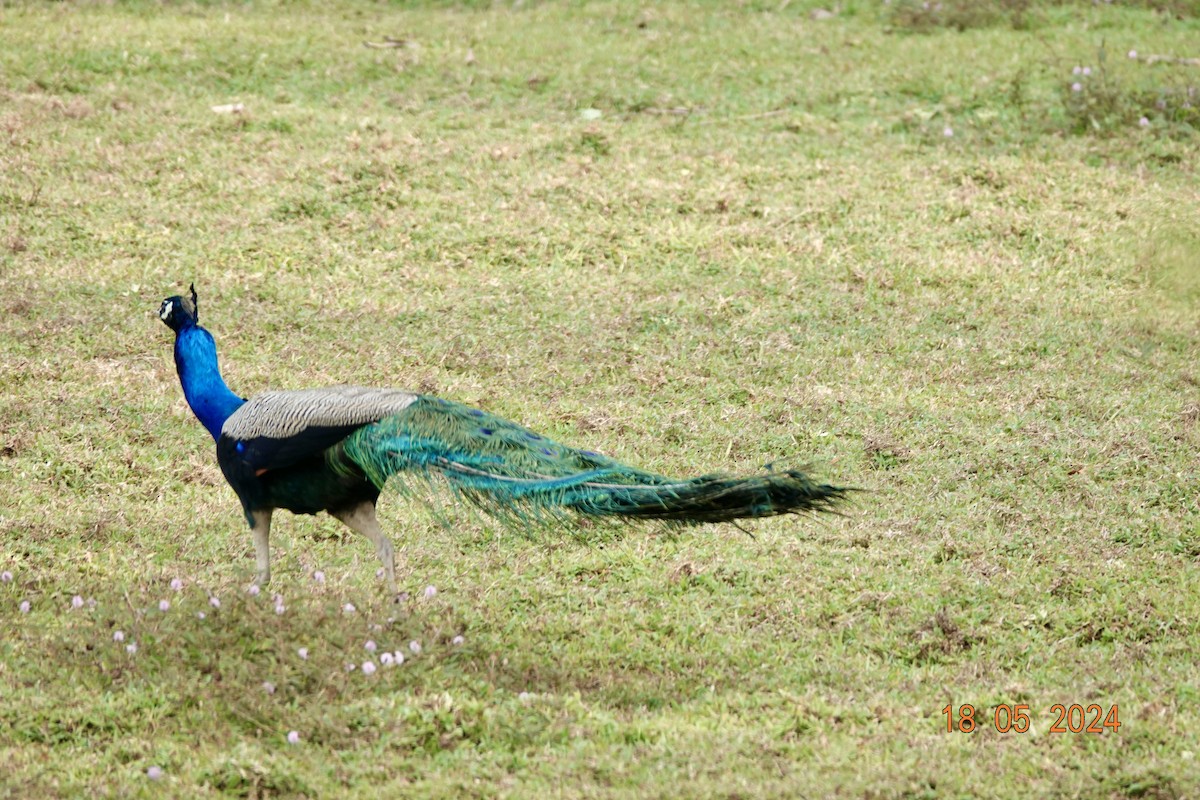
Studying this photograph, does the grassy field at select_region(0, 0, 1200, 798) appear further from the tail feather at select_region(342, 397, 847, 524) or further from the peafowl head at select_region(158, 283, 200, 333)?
the peafowl head at select_region(158, 283, 200, 333)

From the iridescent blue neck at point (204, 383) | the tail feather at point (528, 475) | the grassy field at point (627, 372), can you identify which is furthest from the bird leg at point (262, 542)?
the tail feather at point (528, 475)

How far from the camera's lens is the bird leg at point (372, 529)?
217 inches

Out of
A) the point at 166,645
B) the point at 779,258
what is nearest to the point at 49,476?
the point at 166,645

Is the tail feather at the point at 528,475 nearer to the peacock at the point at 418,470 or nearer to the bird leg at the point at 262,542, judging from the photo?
the peacock at the point at 418,470

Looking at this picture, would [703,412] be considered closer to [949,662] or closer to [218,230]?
[949,662]

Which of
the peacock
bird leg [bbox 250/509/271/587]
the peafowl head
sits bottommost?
bird leg [bbox 250/509/271/587]

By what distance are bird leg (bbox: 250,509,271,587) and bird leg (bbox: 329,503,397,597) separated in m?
0.24

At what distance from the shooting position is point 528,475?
5.13 m

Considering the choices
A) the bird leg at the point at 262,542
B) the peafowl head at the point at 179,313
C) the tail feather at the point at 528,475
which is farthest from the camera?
the peafowl head at the point at 179,313

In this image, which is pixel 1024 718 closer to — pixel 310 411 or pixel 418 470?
pixel 418 470

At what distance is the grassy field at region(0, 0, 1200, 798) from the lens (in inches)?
184

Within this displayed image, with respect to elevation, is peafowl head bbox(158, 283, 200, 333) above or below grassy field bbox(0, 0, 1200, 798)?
above

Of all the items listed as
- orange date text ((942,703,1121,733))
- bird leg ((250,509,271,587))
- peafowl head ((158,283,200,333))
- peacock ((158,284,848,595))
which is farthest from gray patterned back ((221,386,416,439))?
orange date text ((942,703,1121,733))

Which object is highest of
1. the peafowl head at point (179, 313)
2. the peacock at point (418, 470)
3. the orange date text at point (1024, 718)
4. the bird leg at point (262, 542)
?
the peafowl head at point (179, 313)
